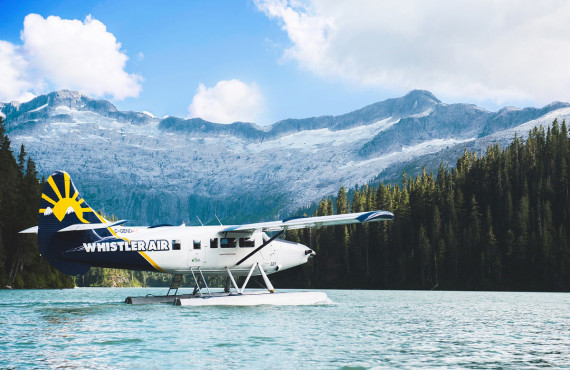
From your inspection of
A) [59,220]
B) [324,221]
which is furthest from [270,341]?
[59,220]

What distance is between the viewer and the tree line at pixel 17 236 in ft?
250

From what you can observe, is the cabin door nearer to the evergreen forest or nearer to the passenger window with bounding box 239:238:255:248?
the passenger window with bounding box 239:238:255:248

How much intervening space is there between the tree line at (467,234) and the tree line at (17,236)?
57.7 metres

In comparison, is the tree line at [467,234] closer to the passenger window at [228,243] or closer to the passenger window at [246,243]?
the passenger window at [246,243]

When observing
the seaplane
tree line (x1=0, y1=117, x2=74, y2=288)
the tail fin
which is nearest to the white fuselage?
Answer: the seaplane

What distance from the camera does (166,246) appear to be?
29641mm

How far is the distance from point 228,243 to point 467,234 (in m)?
84.2

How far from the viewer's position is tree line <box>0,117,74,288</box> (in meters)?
76.2

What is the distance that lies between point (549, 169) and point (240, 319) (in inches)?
4207

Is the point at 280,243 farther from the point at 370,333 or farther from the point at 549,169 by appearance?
the point at 549,169

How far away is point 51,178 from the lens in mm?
27672

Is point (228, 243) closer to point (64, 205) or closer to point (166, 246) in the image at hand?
point (166, 246)

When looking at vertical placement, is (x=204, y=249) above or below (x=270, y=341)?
above

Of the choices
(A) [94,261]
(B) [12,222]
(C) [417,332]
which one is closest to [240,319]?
(C) [417,332]
